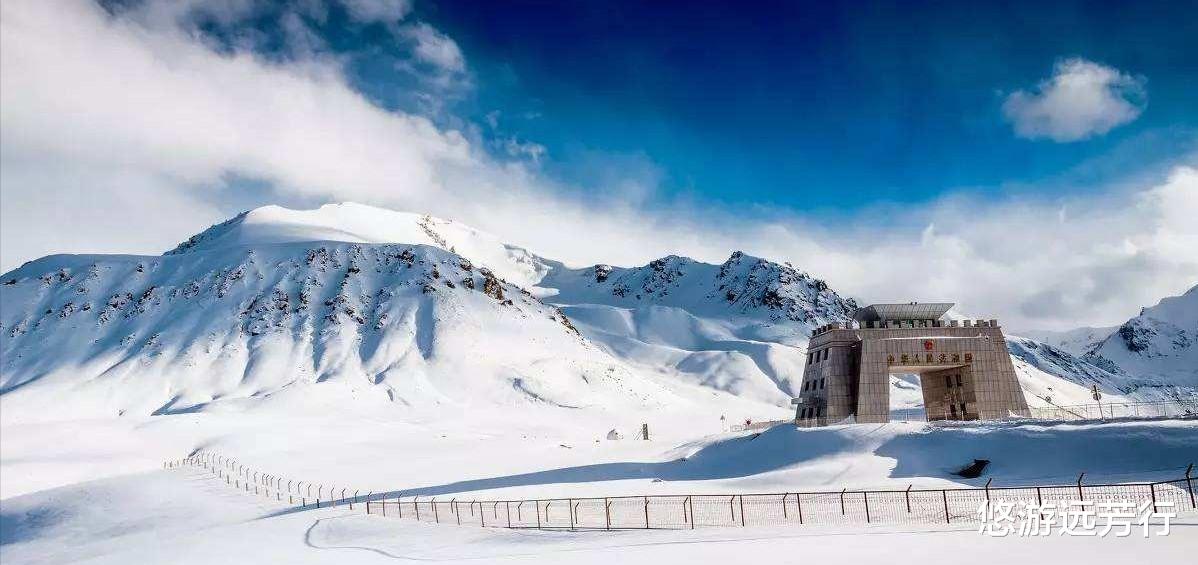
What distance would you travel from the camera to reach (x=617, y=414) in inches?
4382

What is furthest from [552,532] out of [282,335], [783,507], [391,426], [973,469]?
[282,335]

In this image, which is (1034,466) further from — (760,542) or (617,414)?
(617,414)

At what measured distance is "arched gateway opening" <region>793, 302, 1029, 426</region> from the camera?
5003cm

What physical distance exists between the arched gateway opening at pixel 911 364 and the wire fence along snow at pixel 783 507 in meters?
16.3

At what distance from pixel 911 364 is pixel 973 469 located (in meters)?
13.9

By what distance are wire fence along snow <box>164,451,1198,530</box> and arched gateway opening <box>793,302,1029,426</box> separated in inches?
643

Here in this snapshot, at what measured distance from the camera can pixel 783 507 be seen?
28625 mm

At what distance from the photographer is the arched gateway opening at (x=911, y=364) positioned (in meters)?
50.0

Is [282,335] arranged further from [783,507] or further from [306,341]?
[783,507]

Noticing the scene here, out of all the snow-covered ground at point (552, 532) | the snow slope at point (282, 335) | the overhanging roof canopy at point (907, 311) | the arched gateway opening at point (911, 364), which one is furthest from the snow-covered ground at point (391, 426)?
the overhanging roof canopy at point (907, 311)

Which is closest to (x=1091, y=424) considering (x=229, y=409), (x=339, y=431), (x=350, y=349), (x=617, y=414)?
(x=339, y=431)

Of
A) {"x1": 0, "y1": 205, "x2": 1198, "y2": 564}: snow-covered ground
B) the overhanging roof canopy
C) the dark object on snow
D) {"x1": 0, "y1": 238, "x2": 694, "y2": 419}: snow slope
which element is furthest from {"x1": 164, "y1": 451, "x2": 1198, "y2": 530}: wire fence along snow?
{"x1": 0, "y1": 238, "x2": 694, "y2": 419}: snow slope

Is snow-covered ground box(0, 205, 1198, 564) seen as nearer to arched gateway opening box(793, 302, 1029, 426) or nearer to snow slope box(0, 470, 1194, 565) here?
snow slope box(0, 470, 1194, 565)

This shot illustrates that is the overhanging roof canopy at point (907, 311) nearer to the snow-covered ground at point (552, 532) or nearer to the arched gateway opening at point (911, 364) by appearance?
the arched gateway opening at point (911, 364)
